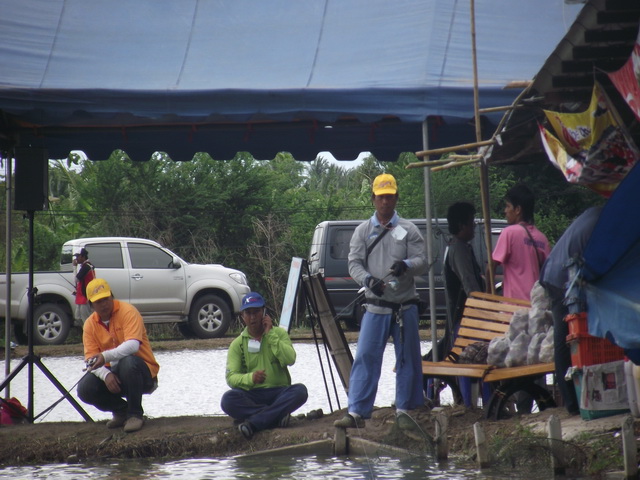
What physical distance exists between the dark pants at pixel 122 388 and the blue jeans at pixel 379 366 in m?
1.94

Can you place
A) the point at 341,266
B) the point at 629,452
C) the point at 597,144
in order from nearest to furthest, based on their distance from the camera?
the point at 629,452
the point at 597,144
the point at 341,266

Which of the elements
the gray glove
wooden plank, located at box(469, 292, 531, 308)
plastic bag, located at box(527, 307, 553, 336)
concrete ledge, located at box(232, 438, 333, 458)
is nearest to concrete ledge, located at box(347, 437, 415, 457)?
concrete ledge, located at box(232, 438, 333, 458)

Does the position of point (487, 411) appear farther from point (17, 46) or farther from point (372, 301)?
point (17, 46)

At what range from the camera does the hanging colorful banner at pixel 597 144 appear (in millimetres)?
6051

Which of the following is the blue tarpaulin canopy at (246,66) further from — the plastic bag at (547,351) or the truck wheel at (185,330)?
the truck wheel at (185,330)

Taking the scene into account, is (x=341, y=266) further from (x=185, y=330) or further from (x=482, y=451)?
(x=482, y=451)

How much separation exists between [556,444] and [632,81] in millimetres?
2345

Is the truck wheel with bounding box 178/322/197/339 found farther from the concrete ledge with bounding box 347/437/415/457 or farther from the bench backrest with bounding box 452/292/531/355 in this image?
the concrete ledge with bounding box 347/437/415/457

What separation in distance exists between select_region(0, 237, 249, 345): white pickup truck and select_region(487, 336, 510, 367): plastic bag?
12.9 m

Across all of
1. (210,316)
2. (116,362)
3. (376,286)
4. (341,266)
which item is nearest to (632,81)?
(376,286)

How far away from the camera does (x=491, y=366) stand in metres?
7.98

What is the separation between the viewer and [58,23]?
977 centimetres

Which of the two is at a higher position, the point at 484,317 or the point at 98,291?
the point at 98,291

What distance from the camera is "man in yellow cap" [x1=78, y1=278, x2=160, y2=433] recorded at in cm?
888
